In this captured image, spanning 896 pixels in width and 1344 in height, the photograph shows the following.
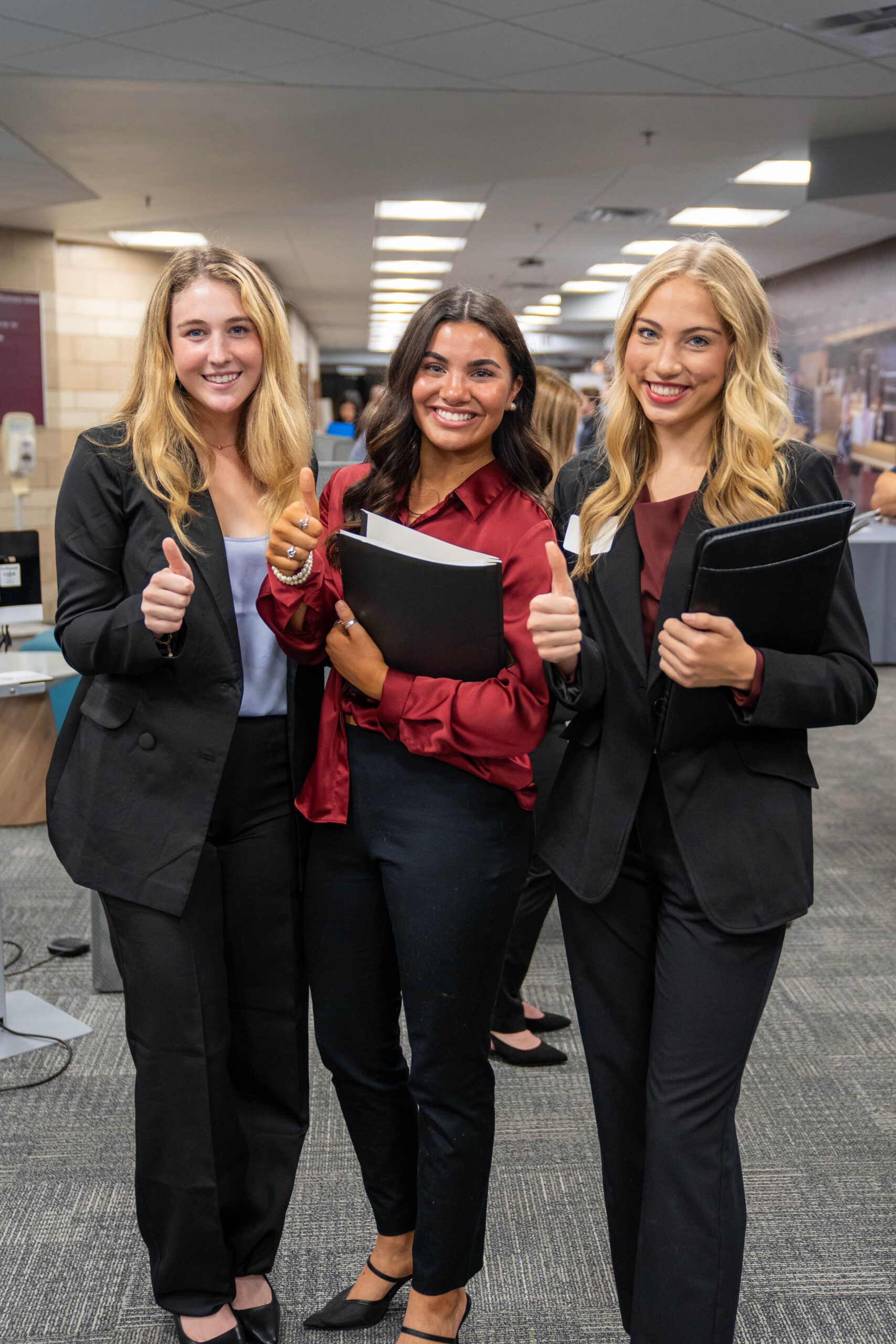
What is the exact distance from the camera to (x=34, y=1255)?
1973 mm

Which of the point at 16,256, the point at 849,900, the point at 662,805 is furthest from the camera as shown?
the point at 16,256

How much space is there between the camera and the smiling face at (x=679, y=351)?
1402 millimetres

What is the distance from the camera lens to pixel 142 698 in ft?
5.23

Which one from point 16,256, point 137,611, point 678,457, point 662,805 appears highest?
point 16,256

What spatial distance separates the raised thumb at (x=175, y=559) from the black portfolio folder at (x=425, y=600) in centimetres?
21

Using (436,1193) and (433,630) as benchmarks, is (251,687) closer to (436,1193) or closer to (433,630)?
(433,630)

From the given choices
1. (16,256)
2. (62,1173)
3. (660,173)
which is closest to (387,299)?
(16,256)

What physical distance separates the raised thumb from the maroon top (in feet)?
2.01

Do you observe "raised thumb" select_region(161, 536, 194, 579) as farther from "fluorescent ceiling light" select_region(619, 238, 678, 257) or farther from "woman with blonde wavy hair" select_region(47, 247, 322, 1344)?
"fluorescent ceiling light" select_region(619, 238, 678, 257)

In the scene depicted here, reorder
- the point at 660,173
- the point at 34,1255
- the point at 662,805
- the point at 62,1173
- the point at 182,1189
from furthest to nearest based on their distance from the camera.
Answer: the point at 660,173
the point at 62,1173
the point at 34,1255
the point at 182,1189
the point at 662,805

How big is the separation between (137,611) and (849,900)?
301 centimetres

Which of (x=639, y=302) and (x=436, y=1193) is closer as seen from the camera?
(x=639, y=302)

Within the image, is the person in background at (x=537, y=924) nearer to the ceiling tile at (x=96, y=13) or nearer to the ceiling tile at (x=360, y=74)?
the ceiling tile at (x=96, y=13)

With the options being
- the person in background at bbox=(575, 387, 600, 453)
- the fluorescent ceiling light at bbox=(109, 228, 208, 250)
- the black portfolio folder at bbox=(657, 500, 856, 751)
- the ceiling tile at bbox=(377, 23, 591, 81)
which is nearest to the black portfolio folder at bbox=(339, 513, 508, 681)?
the black portfolio folder at bbox=(657, 500, 856, 751)
